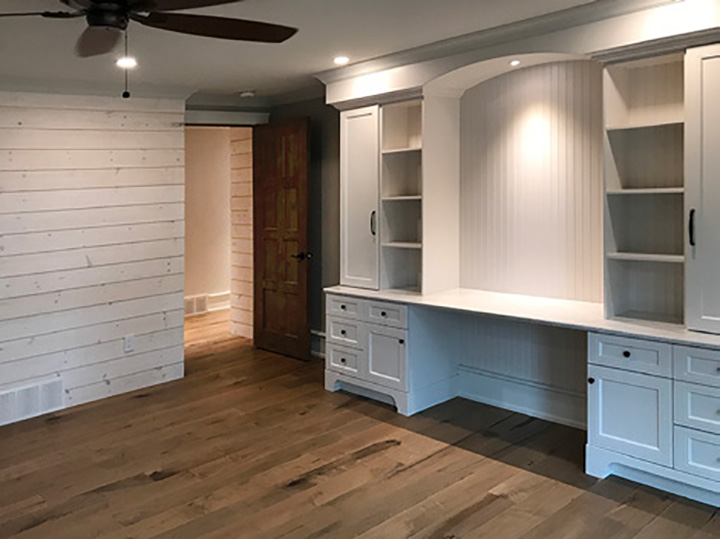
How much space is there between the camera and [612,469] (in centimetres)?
317

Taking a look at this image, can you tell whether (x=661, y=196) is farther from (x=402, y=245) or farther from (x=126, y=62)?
(x=126, y=62)

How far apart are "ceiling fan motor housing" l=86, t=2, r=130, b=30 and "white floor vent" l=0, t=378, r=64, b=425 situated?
285 centimetres

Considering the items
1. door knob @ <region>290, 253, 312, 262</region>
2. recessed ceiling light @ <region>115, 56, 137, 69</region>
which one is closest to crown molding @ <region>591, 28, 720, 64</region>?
recessed ceiling light @ <region>115, 56, 137, 69</region>

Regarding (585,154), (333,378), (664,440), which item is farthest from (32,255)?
(664,440)

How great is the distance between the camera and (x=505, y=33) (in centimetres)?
338

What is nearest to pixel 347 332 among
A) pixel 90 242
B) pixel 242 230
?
pixel 90 242

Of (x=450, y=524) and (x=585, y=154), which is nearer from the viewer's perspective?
(x=450, y=524)

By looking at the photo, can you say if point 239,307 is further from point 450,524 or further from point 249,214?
point 450,524

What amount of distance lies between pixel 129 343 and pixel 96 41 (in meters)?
2.30

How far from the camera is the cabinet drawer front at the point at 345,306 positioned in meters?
4.38

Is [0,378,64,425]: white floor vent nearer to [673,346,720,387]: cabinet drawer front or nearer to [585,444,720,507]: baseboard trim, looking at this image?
[585,444,720,507]: baseboard trim

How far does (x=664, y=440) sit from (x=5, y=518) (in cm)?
309

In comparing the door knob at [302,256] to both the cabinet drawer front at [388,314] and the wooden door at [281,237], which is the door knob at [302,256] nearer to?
the wooden door at [281,237]

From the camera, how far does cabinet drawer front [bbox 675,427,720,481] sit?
9.02 feet
